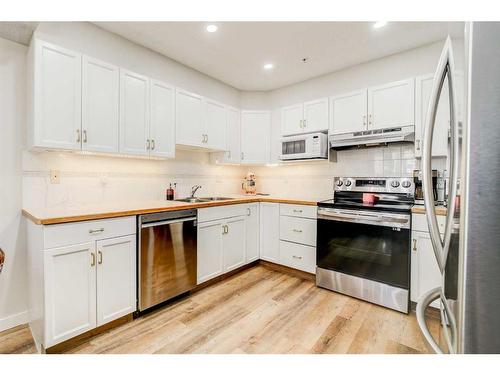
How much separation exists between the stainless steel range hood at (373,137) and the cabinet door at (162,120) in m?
1.87

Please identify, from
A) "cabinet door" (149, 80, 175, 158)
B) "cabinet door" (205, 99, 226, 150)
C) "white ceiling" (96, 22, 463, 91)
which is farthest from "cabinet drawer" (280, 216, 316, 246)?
"white ceiling" (96, 22, 463, 91)

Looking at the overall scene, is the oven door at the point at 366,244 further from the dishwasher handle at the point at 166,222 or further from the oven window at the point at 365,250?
the dishwasher handle at the point at 166,222

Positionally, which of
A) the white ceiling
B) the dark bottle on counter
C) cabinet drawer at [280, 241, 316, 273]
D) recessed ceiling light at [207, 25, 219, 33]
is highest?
the white ceiling

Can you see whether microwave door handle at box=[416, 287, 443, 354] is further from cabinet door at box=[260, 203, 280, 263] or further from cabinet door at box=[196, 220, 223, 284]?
cabinet door at box=[260, 203, 280, 263]

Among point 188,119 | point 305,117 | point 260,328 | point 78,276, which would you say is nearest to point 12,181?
point 78,276

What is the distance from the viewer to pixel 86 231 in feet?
5.64

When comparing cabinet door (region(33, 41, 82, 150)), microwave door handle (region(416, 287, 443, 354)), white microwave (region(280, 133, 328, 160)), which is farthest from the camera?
white microwave (region(280, 133, 328, 160))

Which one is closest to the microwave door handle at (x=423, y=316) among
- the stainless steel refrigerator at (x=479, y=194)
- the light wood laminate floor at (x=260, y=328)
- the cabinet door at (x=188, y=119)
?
the stainless steel refrigerator at (x=479, y=194)

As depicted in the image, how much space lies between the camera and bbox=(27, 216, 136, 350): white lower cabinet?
1.58 m

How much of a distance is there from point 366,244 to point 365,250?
0.06m

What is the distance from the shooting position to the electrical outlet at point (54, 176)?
2135 mm

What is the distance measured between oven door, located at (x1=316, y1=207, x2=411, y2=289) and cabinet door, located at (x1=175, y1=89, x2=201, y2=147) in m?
1.67

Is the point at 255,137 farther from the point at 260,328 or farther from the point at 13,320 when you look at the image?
the point at 13,320
